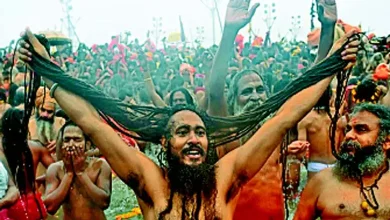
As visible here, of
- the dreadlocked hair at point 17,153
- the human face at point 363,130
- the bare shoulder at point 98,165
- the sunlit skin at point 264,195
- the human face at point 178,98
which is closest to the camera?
the human face at point 363,130

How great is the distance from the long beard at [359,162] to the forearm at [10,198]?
2.27 meters

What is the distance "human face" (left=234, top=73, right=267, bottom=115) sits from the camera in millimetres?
5008

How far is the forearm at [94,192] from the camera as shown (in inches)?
192

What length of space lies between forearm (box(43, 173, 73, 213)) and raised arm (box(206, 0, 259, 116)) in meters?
1.14

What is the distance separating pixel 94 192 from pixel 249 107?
121 cm

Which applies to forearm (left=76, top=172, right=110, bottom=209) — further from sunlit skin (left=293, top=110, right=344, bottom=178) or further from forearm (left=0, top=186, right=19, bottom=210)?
sunlit skin (left=293, top=110, right=344, bottom=178)

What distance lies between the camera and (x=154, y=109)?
12.8 feet

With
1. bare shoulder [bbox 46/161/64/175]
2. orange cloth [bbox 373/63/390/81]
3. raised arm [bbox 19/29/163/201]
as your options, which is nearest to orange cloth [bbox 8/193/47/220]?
bare shoulder [bbox 46/161/64/175]

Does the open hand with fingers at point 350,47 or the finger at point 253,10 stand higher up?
the finger at point 253,10

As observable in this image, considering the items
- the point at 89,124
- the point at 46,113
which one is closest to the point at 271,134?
the point at 89,124

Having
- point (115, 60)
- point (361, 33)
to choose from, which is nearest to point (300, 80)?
point (361, 33)

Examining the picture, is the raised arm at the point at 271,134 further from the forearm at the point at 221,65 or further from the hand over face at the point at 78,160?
the hand over face at the point at 78,160

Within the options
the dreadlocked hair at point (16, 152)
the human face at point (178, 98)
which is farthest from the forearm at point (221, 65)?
the human face at point (178, 98)

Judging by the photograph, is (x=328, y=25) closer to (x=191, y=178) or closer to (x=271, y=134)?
(x=271, y=134)
